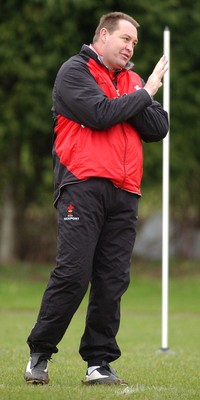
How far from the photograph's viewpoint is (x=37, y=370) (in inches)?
268

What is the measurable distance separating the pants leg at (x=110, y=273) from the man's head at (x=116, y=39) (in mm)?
821

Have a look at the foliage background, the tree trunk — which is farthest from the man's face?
the tree trunk

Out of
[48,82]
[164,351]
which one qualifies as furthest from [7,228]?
[164,351]

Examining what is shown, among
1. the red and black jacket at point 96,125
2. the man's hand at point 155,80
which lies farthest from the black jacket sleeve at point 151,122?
the man's hand at point 155,80

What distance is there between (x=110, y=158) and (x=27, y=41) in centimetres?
1593

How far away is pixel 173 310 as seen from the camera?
18.8 meters

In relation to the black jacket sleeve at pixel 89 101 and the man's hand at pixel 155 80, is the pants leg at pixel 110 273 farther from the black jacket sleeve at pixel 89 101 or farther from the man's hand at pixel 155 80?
the man's hand at pixel 155 80

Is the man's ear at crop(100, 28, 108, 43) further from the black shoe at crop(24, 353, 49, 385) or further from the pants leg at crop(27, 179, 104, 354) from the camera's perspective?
the black shoe at crop(24, 353, 49, 385)

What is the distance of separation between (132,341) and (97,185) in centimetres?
584

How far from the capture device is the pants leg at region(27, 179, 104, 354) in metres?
6.67

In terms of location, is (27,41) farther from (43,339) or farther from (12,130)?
(43,339)

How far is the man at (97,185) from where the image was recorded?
6699mm

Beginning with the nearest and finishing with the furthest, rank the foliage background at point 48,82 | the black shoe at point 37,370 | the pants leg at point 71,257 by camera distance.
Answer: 1. the pants leg at point 71,257
2. the black shoe at point 37,370
3. the foliage background at point 48,82

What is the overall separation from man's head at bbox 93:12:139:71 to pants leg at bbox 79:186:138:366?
0.82 m
